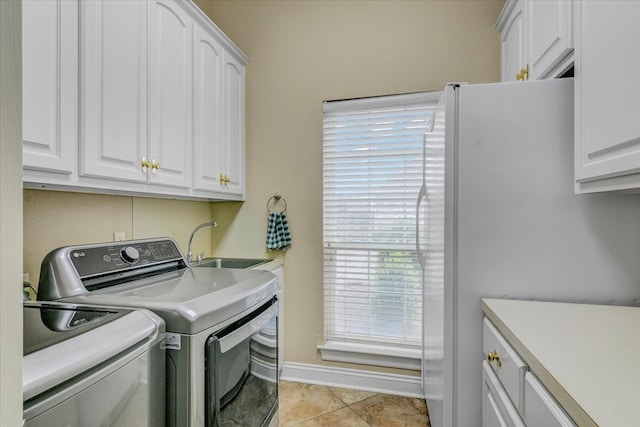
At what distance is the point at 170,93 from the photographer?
1743mm

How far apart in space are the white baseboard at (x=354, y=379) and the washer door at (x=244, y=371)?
745 mm

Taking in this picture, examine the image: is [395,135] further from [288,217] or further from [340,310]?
[340,310]

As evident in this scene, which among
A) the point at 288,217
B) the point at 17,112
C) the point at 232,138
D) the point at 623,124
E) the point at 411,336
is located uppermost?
the point at 232,138

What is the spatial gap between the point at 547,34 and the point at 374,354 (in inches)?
78.3

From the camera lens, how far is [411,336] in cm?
228

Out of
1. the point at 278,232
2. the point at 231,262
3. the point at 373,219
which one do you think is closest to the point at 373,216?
the point at 373,219

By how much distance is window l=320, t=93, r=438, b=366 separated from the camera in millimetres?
2266

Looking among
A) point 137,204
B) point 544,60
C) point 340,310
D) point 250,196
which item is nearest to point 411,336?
point 340,310

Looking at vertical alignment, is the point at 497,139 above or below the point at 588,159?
above

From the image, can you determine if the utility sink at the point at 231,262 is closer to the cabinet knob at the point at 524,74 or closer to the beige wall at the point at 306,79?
the beige wall at the point at 306,79

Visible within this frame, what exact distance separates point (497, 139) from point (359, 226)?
1.20 metres

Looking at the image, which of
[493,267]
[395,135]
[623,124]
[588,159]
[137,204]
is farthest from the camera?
[395,135]

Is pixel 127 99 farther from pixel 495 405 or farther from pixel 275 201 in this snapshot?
pixel 495 405

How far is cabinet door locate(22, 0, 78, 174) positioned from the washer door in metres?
0.82
